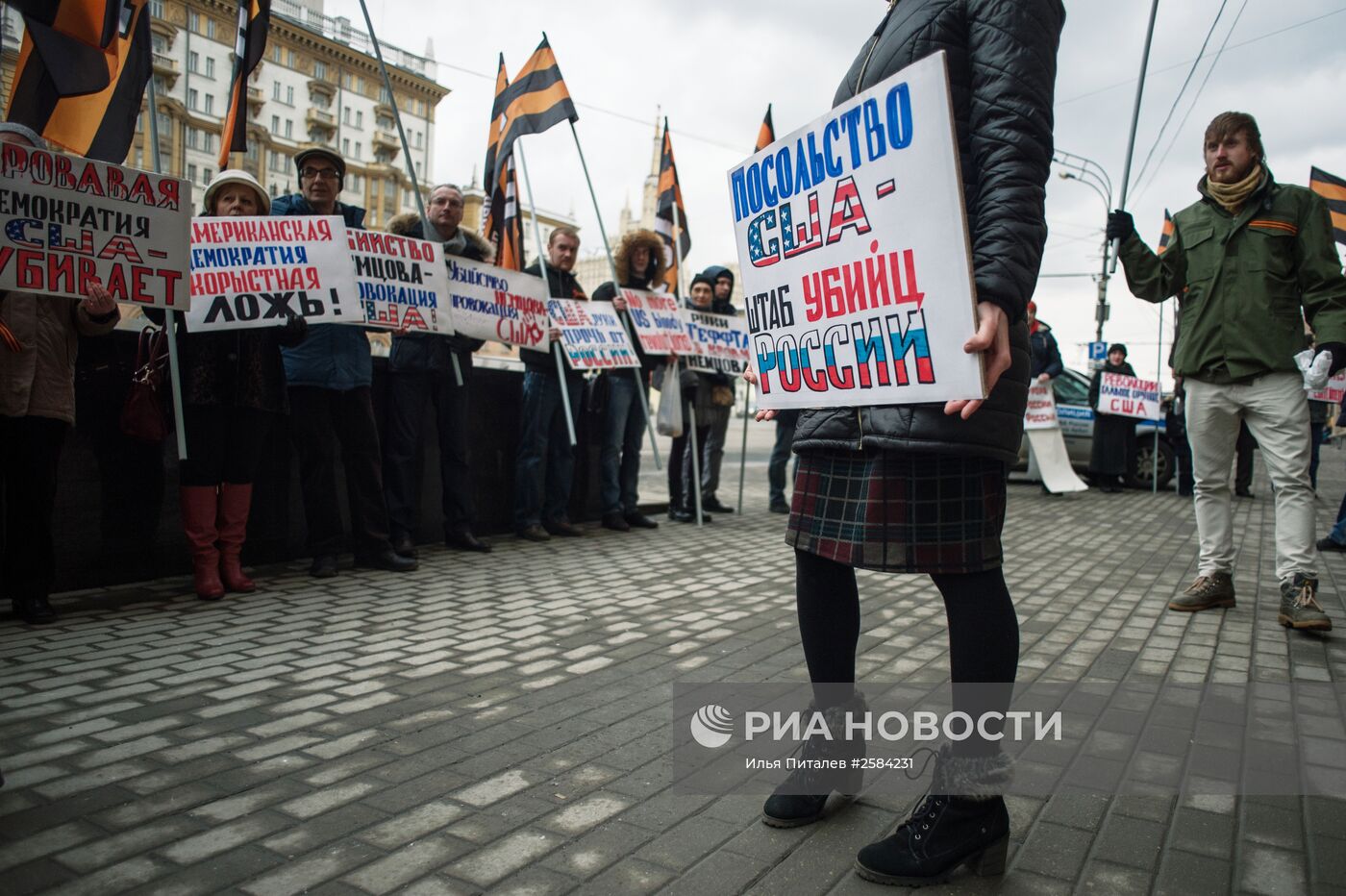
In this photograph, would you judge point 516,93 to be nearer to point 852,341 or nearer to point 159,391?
point 159,391

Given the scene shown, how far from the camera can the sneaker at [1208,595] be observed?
15.4 feet

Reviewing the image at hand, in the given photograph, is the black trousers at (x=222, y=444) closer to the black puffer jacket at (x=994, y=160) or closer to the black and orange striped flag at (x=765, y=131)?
the black puffer jacket at (x=994, y=160)

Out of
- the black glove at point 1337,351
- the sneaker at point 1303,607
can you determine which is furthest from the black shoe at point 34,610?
the black glove at point 1337,351

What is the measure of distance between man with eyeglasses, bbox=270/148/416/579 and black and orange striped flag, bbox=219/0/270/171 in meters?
0.36

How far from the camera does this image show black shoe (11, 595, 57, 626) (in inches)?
164

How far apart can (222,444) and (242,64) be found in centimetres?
233

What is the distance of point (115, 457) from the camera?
4.95 meters

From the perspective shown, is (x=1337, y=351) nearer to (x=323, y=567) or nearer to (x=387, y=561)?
→ (x=387, y=561)

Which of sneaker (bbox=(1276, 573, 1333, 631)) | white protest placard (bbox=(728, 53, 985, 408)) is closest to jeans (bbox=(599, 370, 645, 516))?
sneaker (bbox=(1276, 573, 1333, 631))

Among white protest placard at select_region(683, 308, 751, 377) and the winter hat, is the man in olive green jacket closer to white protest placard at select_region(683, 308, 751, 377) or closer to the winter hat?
white protest placard at select_region(683, 308, 751, 377)

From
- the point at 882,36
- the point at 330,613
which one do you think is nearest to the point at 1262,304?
the point at 882,36

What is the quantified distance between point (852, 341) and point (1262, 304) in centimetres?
313

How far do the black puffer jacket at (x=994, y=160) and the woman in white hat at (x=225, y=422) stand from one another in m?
3.94

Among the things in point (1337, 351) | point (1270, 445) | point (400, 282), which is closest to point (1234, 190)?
point (1337, 351)
